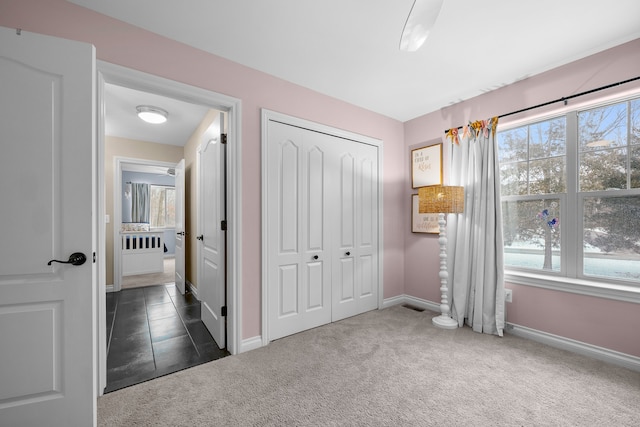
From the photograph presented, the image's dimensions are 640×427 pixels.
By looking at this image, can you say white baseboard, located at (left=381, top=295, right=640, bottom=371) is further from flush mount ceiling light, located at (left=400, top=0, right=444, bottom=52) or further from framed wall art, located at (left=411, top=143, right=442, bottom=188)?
flush mount ceiling light, located at (left=400, top=0, right=444, bottom=52)

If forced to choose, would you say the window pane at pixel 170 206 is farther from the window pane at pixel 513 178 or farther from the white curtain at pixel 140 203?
the window pane at pixel 513 178

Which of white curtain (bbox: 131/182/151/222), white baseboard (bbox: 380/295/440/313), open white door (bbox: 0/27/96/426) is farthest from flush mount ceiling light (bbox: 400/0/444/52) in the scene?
white curtain (bbox: 131/182/151/222)

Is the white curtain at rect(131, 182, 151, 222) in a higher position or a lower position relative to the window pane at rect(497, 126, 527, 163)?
lower

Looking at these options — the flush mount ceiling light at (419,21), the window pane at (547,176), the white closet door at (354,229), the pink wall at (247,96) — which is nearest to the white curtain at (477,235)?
the window pane at (547,176)

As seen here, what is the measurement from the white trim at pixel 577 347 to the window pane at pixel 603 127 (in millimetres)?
1681

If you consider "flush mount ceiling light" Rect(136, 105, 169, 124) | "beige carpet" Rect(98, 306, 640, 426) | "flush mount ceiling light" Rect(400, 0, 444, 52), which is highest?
"flush mount ceiling light" Rect(136, 105, 169, 124)

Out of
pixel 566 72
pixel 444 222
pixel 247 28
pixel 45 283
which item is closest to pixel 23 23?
pixel 247 28

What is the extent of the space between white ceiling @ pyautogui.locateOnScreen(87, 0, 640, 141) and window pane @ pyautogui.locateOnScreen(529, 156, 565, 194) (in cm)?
85

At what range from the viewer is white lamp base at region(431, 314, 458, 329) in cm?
287

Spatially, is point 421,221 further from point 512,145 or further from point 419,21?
point 419,21

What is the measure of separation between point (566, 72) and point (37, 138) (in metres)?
3.86

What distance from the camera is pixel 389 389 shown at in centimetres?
185

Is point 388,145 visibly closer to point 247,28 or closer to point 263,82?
point 263,82

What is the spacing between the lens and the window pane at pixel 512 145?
2.78 meters
